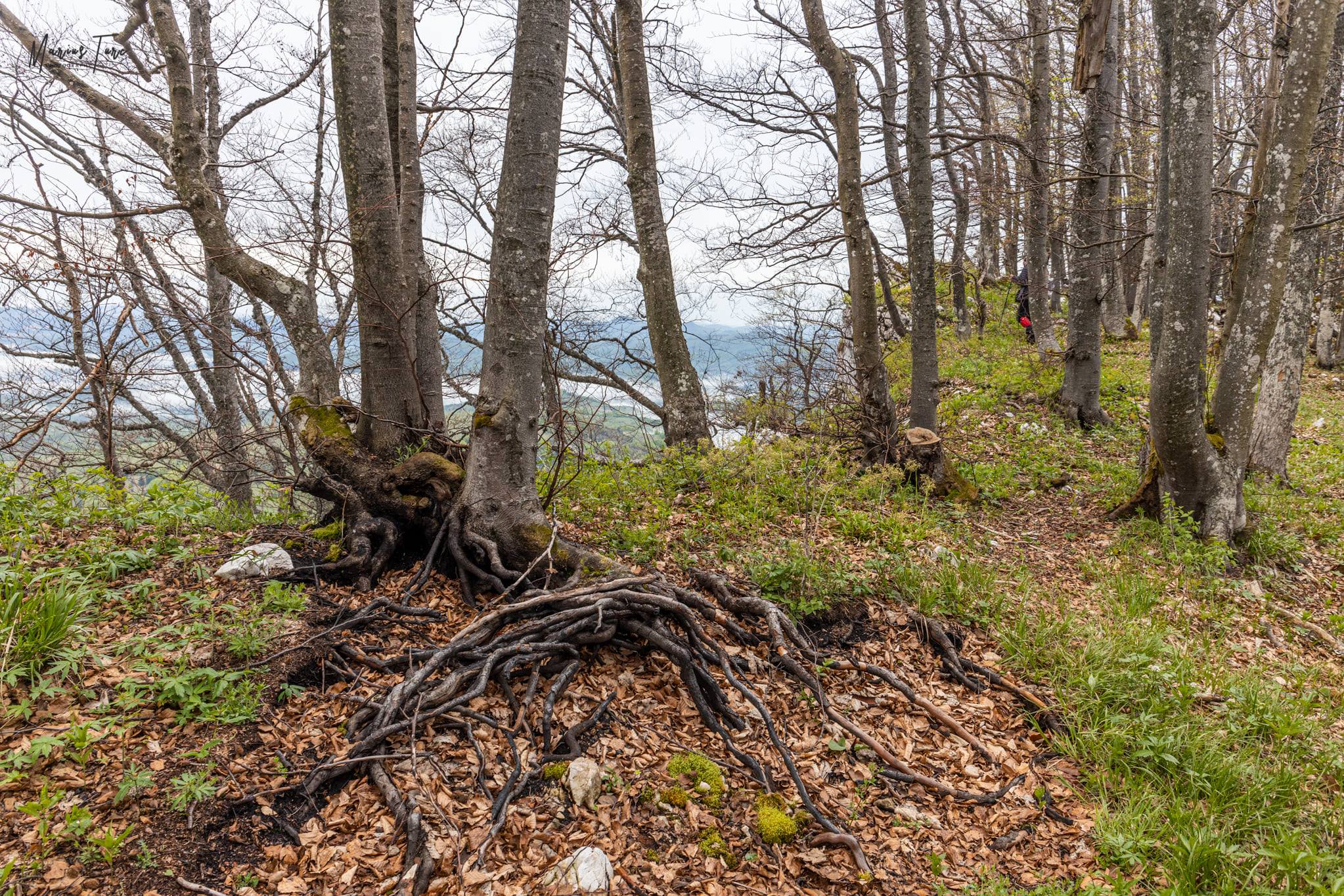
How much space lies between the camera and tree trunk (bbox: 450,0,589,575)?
3.79 meters

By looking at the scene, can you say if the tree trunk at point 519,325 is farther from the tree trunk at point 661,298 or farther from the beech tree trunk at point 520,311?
the tree trunk at point 661,298

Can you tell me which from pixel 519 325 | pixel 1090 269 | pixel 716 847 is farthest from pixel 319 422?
pixel 1090 269

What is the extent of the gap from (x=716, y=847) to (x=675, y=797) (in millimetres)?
272

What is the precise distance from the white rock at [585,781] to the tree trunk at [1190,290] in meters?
6.01

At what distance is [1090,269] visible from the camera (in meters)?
9.54

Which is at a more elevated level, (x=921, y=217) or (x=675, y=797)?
(x=921, y=217)

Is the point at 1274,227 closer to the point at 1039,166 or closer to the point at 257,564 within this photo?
the point at 1039,166

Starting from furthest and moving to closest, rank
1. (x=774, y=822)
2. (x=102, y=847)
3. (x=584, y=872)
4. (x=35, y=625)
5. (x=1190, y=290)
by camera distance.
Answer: (x=1190, y=290), (x=774, y=822), (x=35, y=625), (x=584, y=872), (x=102, y=847)

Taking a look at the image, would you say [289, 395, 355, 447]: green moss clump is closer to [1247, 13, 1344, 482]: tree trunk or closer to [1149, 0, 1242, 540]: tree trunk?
[1149, 0, 1242, 540]: tree trunk

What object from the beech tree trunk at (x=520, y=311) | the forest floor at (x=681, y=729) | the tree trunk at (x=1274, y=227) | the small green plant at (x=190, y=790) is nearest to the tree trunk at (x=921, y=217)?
the tree trunk at (x=1274, y=227)

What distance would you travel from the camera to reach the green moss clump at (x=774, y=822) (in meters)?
2.92

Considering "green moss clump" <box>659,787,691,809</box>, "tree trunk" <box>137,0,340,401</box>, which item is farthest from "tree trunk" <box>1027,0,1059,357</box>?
"green moss clump" <box>659,787,691,809</box>

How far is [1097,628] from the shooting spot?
4418 mm

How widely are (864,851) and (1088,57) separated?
9029 millimetres
